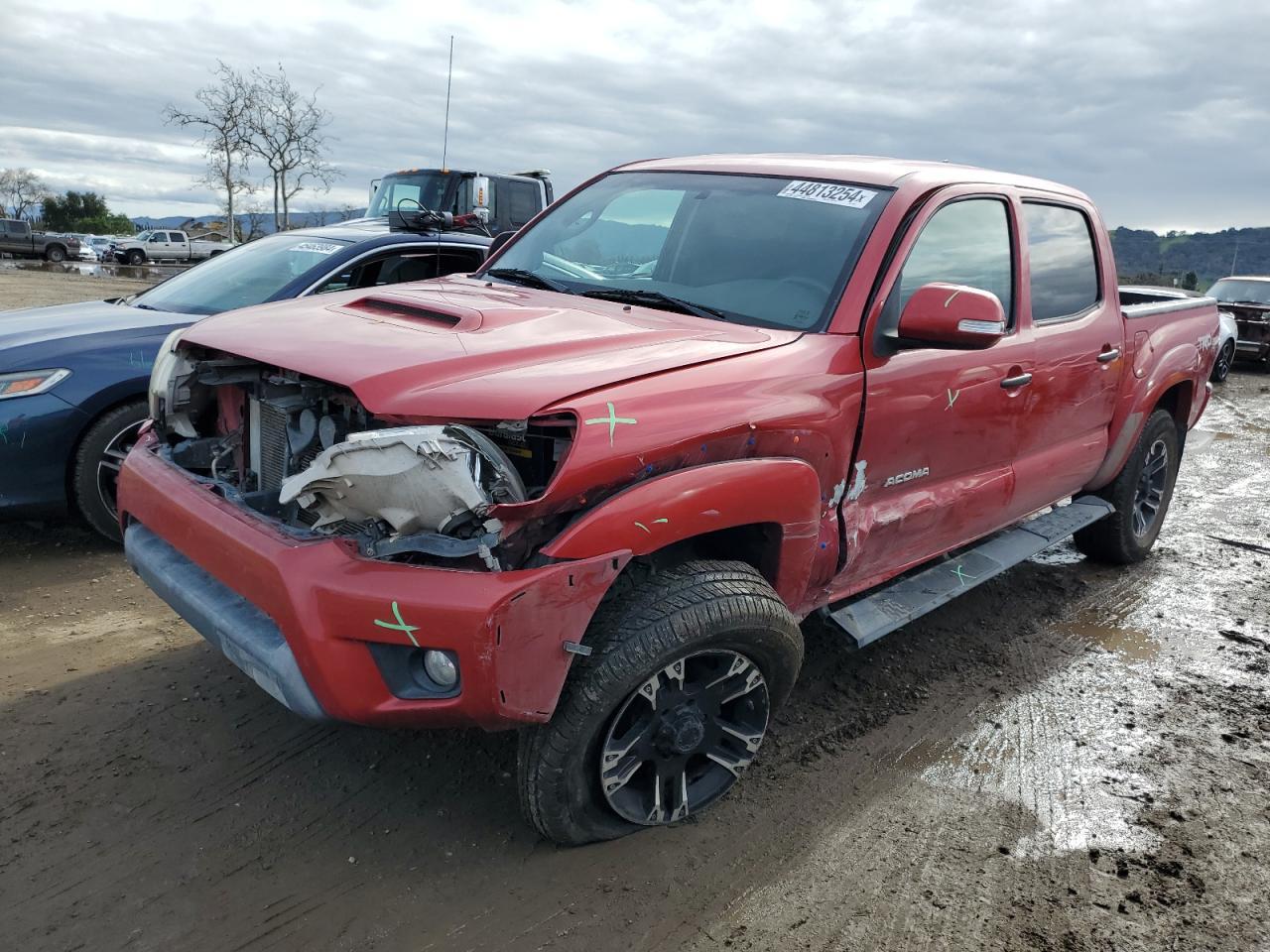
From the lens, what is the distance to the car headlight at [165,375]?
3049 mm

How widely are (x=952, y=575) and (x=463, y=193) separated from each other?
894 centimetres

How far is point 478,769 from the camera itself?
10.0 feet

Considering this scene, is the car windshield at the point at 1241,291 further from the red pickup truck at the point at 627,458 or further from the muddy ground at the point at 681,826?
the red pickup truck at the point at 627,458

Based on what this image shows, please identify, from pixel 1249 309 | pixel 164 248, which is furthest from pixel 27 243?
pixel 1249 309

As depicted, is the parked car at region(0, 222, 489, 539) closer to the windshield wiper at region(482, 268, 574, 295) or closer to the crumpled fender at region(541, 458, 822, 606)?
the windshield wiper at region(482, 268, 574, 295)

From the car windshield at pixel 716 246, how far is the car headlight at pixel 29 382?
2148mm

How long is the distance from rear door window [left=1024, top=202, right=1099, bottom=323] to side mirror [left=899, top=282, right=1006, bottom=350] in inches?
44.5

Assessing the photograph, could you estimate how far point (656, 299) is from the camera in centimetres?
326

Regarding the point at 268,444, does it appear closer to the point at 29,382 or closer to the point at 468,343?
the point at 468,343

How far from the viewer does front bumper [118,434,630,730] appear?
2.18 meters

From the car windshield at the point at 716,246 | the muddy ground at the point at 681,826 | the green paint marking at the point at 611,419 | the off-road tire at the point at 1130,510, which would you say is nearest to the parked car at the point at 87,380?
the muddy ground at the point at 681,826

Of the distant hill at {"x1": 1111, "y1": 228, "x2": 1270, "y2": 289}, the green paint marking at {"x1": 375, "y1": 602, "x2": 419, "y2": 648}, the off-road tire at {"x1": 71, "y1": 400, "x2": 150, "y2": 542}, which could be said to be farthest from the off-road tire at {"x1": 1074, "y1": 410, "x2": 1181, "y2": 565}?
the distant hill at {"x1": 1111, "y1": 228, "x2": 1270, "y2": 289}

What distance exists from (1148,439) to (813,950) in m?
3.84

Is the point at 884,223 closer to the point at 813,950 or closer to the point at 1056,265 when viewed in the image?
the point at 1056,265
